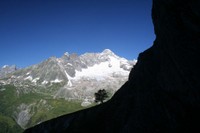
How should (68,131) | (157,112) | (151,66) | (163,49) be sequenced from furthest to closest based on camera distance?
(68,131) → (151,66) → (163,49) → (157,112)

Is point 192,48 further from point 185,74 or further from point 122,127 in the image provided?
point 122,127

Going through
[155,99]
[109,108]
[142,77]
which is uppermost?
[142,77]

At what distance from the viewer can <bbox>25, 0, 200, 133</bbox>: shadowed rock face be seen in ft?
114

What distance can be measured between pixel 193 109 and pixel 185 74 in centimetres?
648

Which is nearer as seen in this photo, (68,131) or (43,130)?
(68,131)

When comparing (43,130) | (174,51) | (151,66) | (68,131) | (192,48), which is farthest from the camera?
(43,130)

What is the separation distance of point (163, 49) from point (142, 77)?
1264 cm

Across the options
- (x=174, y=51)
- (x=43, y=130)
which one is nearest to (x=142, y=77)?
(x=174, y=51)

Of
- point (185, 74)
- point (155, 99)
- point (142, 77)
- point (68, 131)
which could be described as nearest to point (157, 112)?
point (155, 99)

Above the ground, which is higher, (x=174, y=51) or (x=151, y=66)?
(x=151, y=66)

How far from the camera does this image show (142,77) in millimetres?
58406

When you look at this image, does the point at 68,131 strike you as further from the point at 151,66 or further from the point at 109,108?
the point at 151,66

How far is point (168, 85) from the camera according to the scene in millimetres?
44281

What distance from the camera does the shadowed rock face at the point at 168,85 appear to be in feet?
114
